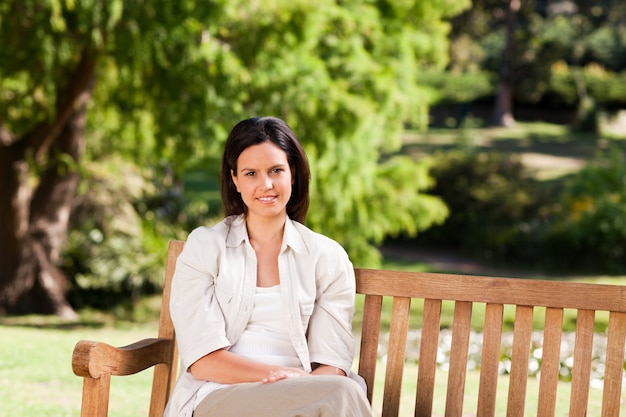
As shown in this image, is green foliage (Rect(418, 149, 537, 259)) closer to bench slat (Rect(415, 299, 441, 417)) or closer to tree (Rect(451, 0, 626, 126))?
tree (Rect(451, 0, 626, 126))

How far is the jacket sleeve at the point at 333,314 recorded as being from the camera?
3023mm

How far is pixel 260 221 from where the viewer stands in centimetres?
315

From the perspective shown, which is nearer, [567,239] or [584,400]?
[584,400]

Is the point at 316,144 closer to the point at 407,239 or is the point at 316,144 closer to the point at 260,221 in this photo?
the point at 260,221

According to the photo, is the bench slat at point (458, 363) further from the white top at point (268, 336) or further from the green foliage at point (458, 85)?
the green foliage at point (458, 85)

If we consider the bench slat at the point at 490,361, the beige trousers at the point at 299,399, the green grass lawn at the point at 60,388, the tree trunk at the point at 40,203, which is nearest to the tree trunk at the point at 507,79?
the tree trunk at the point at 40,203

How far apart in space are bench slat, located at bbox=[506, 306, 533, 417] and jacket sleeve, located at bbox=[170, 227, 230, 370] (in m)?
0.93

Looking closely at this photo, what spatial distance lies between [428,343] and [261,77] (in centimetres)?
664

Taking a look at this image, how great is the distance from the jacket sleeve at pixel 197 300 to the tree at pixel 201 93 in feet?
17.8

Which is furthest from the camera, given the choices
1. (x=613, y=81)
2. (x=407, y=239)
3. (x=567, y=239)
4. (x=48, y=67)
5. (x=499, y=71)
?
(x=499, y=71)

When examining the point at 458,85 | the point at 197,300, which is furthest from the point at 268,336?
the point at 458,85

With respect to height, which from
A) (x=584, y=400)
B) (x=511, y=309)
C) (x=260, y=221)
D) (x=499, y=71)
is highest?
(x=499, y=71)

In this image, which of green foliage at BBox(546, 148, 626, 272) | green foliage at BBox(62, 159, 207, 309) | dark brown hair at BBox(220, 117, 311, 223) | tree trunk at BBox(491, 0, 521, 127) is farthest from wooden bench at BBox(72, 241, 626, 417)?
tree trunk at BBox(491, 0, 521, 127)

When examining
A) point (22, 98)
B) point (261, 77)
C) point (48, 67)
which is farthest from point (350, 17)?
point (22, 98)
